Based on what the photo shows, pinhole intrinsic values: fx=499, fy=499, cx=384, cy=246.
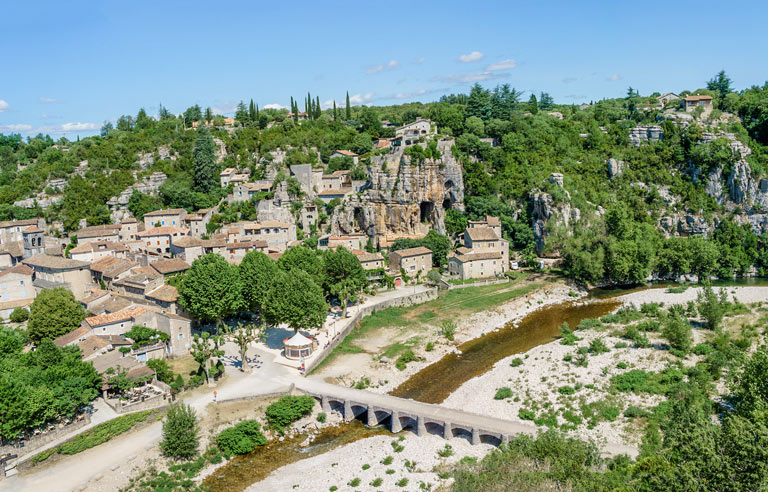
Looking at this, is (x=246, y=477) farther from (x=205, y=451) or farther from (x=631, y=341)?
(x=631, y=341)

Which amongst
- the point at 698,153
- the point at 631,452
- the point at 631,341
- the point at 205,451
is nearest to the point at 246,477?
the point at 205,451

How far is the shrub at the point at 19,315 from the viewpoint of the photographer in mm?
42750

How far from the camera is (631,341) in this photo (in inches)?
1572

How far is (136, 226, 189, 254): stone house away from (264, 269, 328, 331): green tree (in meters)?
25.9

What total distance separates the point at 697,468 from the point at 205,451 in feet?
77.3

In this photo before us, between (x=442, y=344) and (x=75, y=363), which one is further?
(x=442, y=344)

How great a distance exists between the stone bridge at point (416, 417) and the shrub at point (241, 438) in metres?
4.71

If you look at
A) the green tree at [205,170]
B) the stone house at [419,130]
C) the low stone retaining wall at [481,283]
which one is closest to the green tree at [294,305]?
the low stone retaining wall at [481,283]

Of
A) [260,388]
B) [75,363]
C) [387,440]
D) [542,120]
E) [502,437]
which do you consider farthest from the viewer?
[542,120]

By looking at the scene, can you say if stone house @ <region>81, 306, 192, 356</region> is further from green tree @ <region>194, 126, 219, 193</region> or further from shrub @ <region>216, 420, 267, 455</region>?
green tree @ <region>194, 126, 219, 193</region>

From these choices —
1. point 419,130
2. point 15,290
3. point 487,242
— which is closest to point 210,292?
point 15,290

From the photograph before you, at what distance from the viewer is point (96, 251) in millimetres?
55812

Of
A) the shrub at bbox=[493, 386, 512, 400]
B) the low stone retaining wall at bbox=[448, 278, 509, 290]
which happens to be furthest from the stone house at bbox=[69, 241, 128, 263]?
the shrub at bbox=[493, 386, 512, 400]

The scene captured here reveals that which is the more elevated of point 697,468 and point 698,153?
point 698,153
